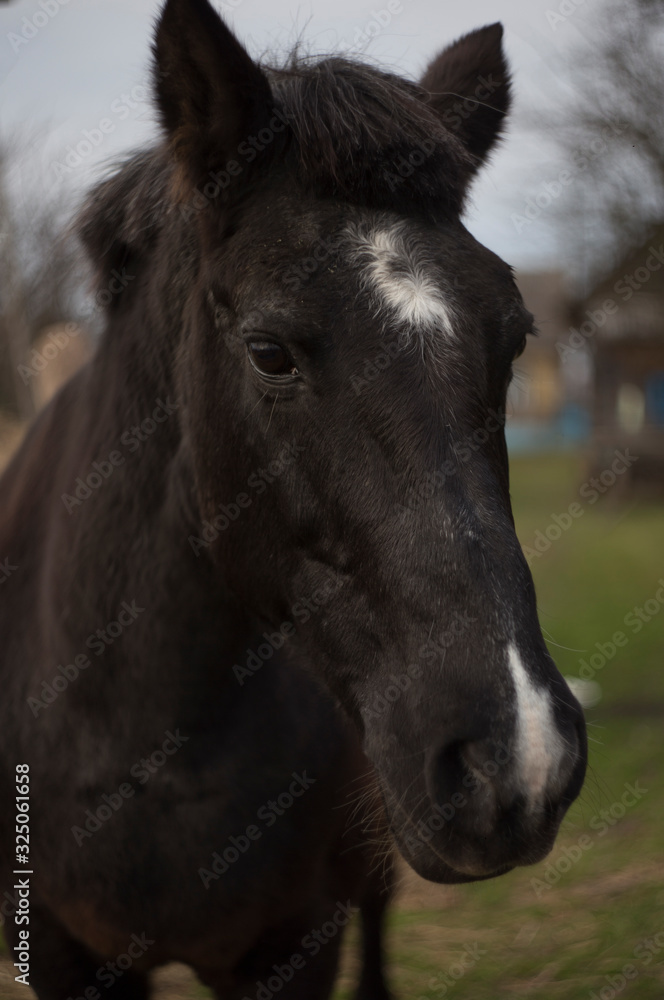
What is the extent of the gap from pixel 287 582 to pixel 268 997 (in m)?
1.33

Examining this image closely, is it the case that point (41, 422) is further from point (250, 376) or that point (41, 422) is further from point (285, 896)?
point (285, 896)

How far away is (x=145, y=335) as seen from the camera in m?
2.53

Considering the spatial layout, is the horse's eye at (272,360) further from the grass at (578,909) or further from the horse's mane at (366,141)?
the grass at (578,909)

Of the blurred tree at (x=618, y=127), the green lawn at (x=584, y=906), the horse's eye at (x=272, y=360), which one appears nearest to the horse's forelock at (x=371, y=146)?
the horse's eye at (x=272, y=360)

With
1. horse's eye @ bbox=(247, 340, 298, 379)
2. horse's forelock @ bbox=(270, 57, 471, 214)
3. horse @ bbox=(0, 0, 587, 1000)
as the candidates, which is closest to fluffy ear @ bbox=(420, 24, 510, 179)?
horse @ bbox=(0, 0, 587, 1000)

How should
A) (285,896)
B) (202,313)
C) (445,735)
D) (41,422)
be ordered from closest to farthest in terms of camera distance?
1. (445,735)
2. (202,313)
3. (285,896)
4. (41,422)

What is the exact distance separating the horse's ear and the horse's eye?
56 cm

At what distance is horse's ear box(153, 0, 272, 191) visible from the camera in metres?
2.01

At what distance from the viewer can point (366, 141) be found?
2008 millimetres

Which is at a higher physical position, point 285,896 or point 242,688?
point 242,688

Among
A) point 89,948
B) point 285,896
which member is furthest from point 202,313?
point 89,948

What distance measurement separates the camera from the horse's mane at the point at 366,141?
78.5 inches

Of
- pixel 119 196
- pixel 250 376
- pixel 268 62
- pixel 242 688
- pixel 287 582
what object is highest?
pixel 268 62

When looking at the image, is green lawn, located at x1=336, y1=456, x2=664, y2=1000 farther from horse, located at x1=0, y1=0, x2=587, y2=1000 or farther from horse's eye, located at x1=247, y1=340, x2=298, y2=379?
horse's eye, located at x1=247, y1=340, x2=298, y2=379
